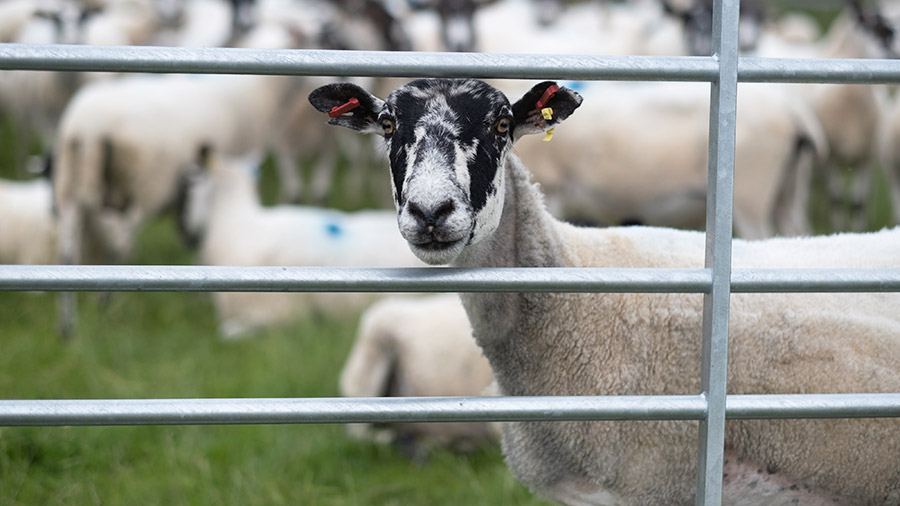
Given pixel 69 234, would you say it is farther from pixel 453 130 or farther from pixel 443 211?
pixel 443 211

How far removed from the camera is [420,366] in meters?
4.02

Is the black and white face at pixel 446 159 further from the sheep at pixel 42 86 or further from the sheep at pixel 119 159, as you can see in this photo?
the sheep at pixel 42 86

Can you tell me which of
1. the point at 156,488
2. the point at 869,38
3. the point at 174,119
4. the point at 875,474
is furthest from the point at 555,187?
the point at 875,474

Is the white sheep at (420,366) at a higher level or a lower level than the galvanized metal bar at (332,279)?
lower

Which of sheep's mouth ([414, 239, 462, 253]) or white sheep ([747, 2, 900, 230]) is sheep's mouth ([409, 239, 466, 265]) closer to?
sheep's mouth ([414, 239, 462, 253])

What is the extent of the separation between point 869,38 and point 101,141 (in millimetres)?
6111

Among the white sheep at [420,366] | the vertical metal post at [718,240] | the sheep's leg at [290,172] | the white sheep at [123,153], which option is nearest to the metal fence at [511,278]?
the vertical metal post at [718,240]

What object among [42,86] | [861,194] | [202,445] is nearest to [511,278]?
[202,445]

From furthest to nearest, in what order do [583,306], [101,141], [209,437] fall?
1. [101,141]
2. [209,437]
3. [583,306]

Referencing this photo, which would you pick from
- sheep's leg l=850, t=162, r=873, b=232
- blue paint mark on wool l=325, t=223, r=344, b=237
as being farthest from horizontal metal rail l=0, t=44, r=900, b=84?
sheep's leg l=850, t=162, r=873, b=232

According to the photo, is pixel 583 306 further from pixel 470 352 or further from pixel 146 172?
pixel 146 172

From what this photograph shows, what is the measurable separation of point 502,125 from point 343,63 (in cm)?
55

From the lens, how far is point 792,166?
21.2 feet

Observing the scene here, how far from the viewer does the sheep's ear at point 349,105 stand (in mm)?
2211
